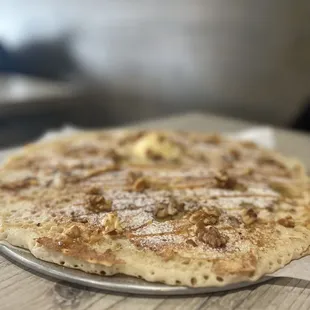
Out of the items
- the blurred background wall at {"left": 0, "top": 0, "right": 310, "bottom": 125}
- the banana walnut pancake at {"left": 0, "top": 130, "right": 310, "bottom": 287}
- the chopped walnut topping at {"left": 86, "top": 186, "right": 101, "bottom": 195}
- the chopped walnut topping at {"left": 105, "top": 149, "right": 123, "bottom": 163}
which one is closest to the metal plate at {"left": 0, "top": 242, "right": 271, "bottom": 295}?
the banana walnut pancake at {"left": 0, "top": 130, "right": 310, "bottom": 287}

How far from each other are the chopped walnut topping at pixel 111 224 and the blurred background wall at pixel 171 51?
5.75ft

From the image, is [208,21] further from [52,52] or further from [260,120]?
[52,52]

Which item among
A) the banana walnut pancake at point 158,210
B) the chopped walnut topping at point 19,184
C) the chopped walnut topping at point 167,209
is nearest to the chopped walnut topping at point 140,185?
the banana walnut pancake at point 158,210

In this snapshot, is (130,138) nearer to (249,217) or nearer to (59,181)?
(59,181)

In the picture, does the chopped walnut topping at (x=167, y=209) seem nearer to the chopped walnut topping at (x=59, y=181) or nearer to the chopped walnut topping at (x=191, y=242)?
the chopped walnut topping at (x=191, y=242)

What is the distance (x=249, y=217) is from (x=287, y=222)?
2.7 inches

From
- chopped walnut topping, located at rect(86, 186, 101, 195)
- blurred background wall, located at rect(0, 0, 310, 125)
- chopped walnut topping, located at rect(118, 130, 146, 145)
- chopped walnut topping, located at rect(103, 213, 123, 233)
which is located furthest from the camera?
blurred background wall, located at rect(0, 0, 310, 125)

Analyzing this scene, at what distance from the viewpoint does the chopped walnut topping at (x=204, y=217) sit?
32.8 inches

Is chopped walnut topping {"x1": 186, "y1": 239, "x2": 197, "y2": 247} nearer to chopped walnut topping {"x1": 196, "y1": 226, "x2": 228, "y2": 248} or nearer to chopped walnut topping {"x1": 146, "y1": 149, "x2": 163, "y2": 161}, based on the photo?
chopped walnut topping {"x1": 196, "y1": 226, "x2": 228, "y2": 248}

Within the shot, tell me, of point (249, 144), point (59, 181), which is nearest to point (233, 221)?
point (59, 181)

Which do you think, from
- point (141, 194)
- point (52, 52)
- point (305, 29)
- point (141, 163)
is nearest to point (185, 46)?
point (305, 29)

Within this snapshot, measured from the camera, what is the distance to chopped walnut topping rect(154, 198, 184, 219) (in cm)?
86

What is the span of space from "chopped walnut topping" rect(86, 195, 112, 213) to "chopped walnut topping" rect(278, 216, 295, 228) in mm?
318

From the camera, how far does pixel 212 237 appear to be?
77 cm
